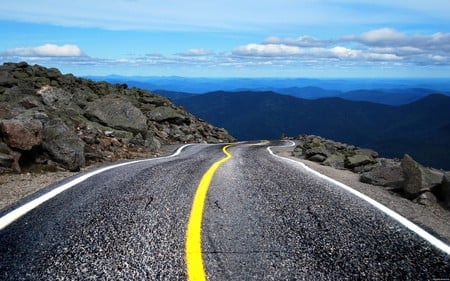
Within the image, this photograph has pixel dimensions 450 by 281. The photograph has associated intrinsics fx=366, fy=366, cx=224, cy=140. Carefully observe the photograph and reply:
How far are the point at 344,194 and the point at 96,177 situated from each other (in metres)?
5.59

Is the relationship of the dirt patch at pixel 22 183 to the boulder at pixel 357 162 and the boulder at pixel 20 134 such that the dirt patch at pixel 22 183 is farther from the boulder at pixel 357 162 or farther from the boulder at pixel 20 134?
the boulder at pixel 357 162

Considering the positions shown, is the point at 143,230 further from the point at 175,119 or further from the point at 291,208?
the point at 175,119

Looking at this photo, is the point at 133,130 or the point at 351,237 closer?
the point at 351,237

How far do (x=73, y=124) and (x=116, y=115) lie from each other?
17.8ft

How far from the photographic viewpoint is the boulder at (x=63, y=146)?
1063 centimetres

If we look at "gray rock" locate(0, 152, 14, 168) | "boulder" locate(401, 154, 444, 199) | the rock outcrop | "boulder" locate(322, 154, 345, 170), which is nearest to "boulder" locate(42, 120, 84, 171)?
the rock outcrop

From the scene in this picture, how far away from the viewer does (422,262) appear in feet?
13.6

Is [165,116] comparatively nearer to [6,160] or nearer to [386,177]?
[6,160]

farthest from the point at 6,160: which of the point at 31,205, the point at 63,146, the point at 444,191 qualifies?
the point at 444,191

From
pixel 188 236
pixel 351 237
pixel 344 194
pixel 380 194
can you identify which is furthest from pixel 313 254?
pixel 380 194

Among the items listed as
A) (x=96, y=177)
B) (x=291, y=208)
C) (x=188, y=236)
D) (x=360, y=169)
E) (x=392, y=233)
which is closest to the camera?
(x=188, y=236)

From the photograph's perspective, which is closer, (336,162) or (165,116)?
(336,162)

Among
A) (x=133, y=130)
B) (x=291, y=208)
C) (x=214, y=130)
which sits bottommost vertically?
(x=214, y=130)

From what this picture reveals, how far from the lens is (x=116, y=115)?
22.1m
